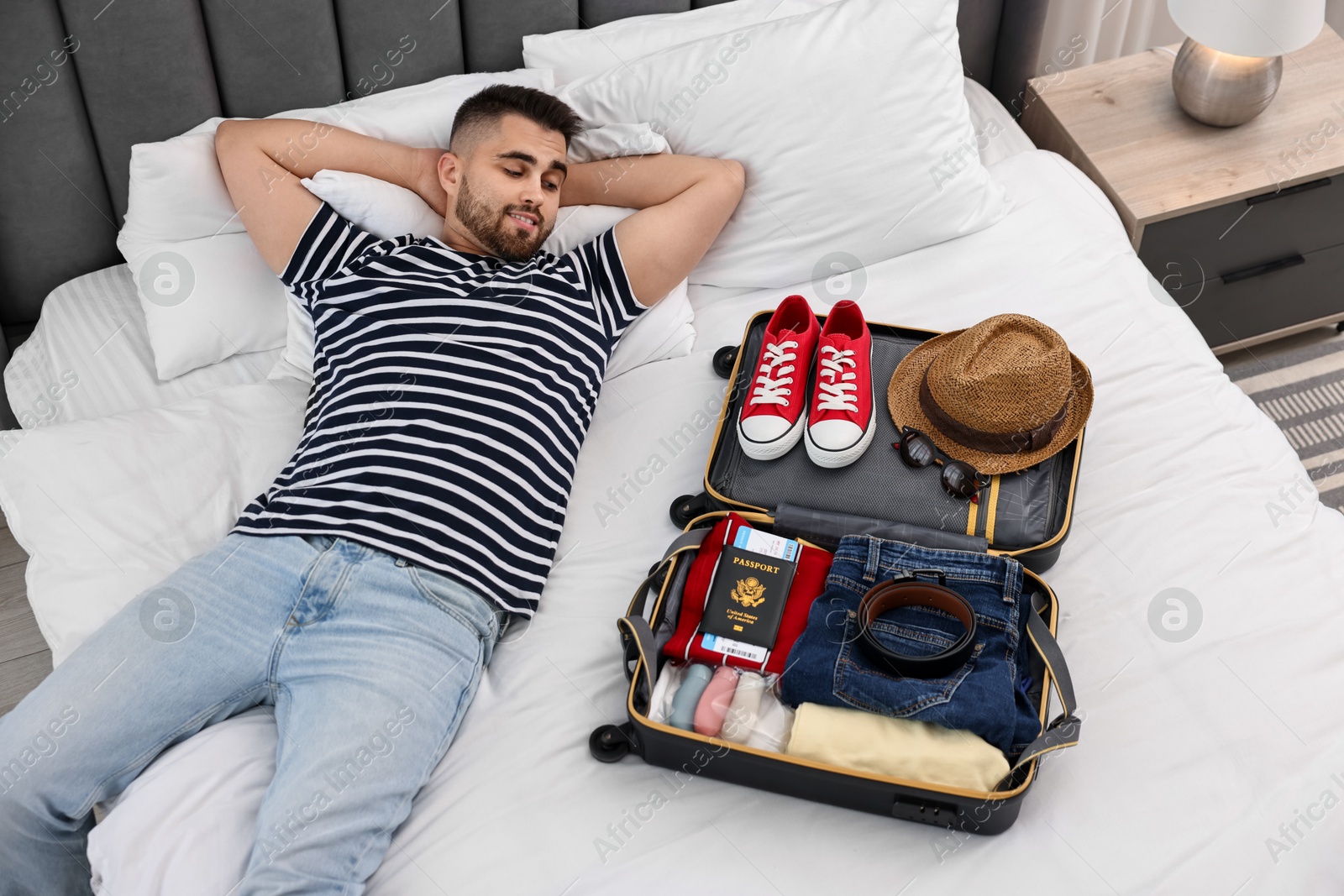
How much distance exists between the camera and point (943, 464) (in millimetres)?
1497

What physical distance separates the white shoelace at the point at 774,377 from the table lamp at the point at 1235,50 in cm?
103

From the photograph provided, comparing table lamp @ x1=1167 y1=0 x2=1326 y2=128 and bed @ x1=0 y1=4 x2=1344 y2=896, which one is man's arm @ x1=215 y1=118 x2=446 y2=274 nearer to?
bed @ x1=0 y1=4 x2=1344 y2=896

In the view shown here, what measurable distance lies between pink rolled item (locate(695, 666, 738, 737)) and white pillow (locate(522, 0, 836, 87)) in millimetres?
1157

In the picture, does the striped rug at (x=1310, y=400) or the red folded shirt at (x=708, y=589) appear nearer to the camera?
the red folded shirt at (x=708, y=589)

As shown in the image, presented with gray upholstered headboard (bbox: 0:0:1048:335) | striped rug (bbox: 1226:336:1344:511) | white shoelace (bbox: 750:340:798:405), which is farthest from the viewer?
striped rug (bbox: 1226:336:1344:511)

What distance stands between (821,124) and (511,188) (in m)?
0.55

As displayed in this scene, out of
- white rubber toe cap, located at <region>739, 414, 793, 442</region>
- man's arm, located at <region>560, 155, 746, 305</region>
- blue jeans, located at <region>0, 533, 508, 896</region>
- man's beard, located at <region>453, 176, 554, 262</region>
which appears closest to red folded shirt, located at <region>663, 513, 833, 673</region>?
white rubber toe cap, located at <region>739, 414, 793, 442</region>

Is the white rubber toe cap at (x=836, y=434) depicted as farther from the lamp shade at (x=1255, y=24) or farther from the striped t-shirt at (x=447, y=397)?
the lamp shade at (x=1255, y=24)

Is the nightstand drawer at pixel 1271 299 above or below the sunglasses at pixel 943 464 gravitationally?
below

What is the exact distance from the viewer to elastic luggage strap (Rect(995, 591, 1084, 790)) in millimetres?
1164

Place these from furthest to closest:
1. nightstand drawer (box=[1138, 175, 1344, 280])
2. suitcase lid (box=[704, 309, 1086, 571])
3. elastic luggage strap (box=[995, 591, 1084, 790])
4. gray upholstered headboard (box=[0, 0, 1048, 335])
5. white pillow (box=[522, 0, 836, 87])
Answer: nightstand drawer (box=[1138, 175, 1344, 280]) → white pillow (box=[522, 0, 836, 87]) → gray upholstered headboard (box=[0, 0, 1048, 335]) → suitcase lid (box=[704, 309, 1086, 571]) → elastic luggage strap (box=[995, 591, 1084, 790])

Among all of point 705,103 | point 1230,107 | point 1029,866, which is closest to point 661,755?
point 1029,866

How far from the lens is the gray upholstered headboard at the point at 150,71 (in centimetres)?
165

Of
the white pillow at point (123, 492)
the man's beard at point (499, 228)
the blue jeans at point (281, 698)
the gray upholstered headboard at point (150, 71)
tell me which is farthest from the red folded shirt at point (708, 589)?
the gray upholstered headboard at point (150, 71)
